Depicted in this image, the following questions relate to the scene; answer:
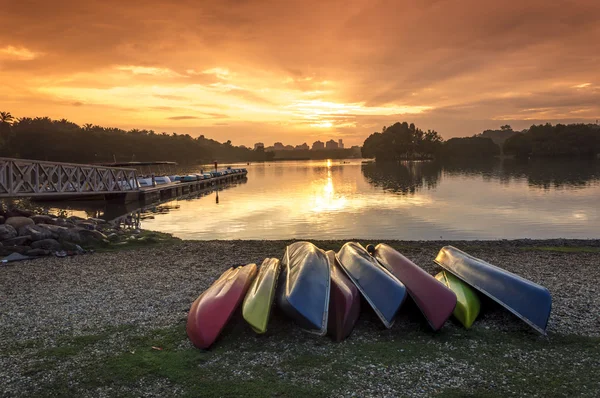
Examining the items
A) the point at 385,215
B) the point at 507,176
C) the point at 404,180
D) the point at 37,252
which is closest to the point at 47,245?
the point at 37,252

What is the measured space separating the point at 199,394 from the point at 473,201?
31.8m

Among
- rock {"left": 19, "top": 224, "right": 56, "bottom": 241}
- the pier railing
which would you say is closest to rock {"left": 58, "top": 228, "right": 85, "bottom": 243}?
rock {"left": 19, "top": 224, "right": 56, "bottom": 241}

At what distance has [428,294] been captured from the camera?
6.93m

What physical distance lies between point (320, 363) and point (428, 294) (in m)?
2.31

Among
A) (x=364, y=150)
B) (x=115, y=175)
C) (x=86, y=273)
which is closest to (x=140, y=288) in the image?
(x=86, y=273)

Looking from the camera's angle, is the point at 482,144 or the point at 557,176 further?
the point at 482,144

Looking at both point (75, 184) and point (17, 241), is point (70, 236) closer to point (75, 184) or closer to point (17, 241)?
point (17, 241)

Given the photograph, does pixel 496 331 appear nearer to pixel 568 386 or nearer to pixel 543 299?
pixel 543 299

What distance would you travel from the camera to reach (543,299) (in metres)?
6.77

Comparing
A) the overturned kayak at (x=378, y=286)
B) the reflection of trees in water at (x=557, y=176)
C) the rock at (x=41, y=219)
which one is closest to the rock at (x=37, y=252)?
the rock at (x=41, y=219)

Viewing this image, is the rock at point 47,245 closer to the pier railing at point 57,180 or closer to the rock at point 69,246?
the rock at point 69,246

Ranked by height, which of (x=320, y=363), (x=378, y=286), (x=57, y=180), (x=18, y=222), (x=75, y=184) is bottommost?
(x=320, y=363)

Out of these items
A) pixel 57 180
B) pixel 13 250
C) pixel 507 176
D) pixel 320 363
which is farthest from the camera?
pixel 507 176

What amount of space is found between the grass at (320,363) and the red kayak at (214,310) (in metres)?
0.20
